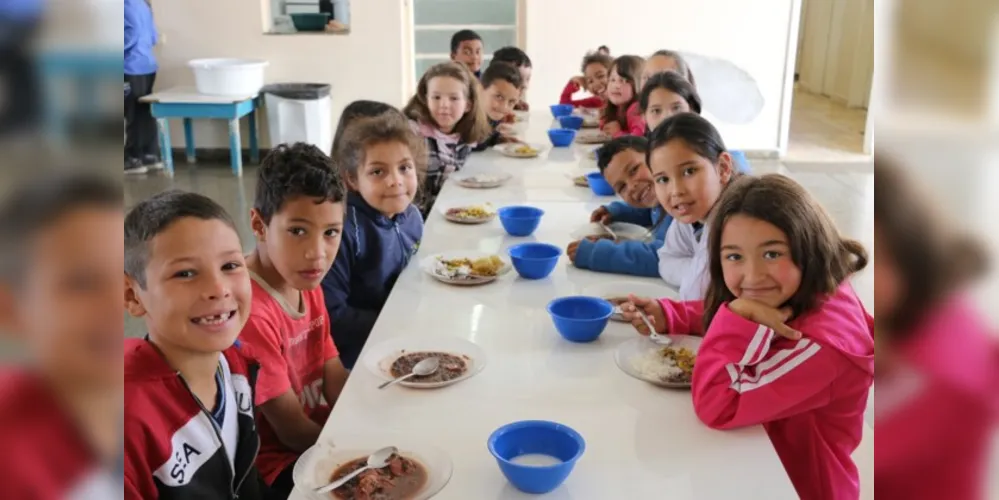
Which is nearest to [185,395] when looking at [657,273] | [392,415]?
[392,415]

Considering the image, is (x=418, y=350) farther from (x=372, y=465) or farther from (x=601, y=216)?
(x=601, y=216)

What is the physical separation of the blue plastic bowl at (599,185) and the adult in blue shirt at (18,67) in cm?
247

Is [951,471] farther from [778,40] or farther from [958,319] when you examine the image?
[778,40]

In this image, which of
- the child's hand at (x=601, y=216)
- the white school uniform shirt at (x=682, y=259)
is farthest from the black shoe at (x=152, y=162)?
the white school uniform shirt at (x=682, y=259)

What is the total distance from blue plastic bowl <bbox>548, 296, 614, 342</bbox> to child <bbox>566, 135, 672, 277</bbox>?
0.33 meters

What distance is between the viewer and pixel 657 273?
193 cm

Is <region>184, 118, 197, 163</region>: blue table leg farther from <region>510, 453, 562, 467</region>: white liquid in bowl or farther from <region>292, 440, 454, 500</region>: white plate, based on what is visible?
<region>510, 453, 562, 467</region>: white liquid in bowl

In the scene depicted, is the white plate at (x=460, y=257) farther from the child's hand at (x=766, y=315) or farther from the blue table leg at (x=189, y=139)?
the blue table leg at (x=189, y=139)

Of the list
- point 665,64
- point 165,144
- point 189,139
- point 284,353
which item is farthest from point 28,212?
point 189,139

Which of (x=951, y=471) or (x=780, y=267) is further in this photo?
(x=780, y=267)

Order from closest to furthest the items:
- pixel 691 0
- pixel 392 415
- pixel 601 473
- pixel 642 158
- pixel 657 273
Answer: pixel 601 473 < pixel 392 415 < pixel 657 273 < pixel 642 158 < pixel 691 0

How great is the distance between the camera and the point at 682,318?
5.10 ft

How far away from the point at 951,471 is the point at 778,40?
6367 millimetres

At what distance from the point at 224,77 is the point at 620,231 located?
13.2 ft
